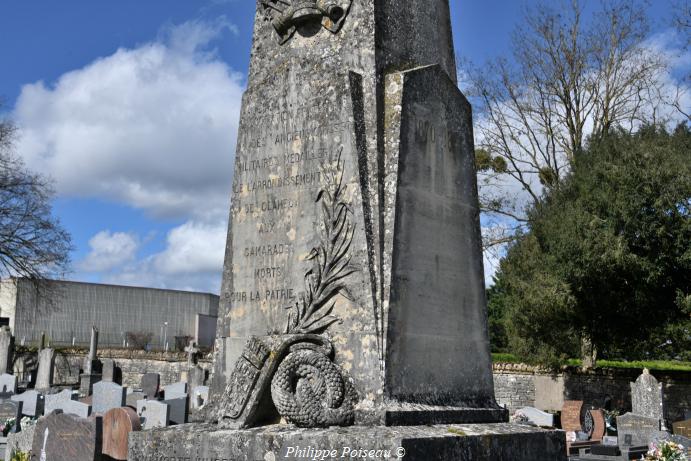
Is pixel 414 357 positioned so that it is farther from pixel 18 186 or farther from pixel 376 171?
pixel 18 186

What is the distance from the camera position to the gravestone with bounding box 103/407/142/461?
12555 mm

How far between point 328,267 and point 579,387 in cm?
2453

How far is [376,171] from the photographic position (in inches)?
232

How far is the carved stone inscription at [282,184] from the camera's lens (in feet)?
19.9

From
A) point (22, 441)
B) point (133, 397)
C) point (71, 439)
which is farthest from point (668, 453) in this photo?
point (133, 397)

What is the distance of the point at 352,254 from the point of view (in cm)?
578

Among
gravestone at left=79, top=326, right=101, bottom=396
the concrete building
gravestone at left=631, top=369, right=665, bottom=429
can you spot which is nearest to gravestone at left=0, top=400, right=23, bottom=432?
gravestone at left=79, top=326, right=101, bottom=396

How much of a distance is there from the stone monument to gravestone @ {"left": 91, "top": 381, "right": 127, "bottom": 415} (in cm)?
1499

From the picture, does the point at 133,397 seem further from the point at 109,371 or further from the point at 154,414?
the point at 109,371

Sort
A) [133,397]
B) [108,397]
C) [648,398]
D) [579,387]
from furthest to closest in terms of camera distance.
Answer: [579,387] → [133,397] → [108,397] → [648,398]

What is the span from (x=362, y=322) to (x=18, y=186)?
109 feet

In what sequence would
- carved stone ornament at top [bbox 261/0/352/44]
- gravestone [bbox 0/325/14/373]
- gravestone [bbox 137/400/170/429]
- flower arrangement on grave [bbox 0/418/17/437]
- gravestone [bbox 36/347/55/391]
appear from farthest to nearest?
gravestone [bbox 0/325/14/373] → gravestone [bbox 36/347/55/391] → flower arrangement on grave [bbox 0/418/17/437] → gravestone [bbox 137/400/170/429] → carved stone ornament at top [bbox 261/0/352/44]

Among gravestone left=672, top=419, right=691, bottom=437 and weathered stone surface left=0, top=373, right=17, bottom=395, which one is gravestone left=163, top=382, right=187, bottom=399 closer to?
weathered stone surface left=0, top=373, right=17, bottom=395

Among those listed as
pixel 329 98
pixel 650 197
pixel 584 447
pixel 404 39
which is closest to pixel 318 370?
pixel 329 98
